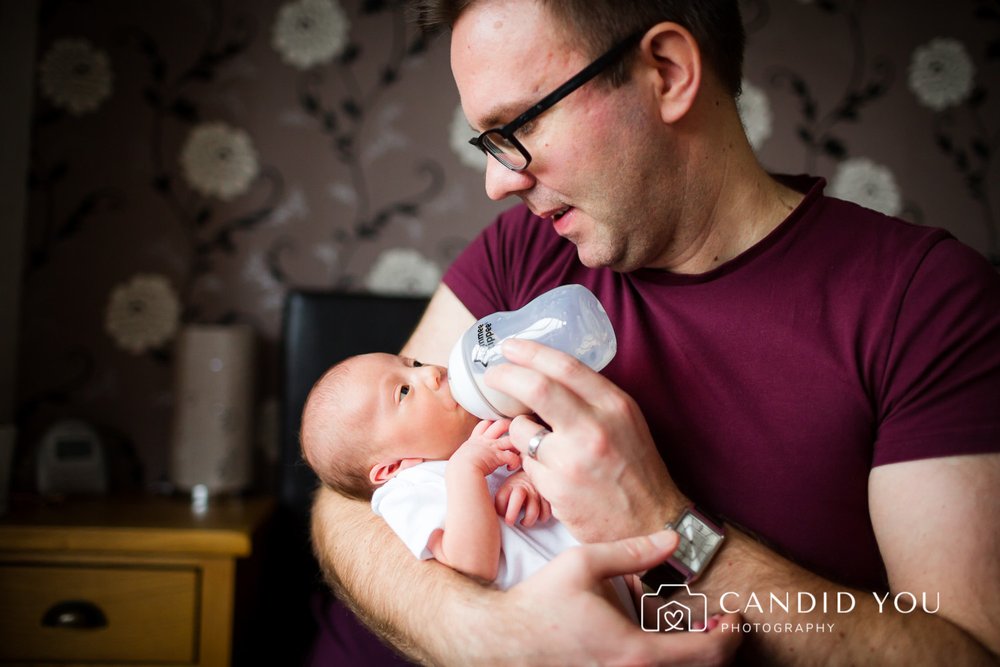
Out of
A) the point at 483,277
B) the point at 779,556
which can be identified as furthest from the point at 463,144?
the point at 779,556

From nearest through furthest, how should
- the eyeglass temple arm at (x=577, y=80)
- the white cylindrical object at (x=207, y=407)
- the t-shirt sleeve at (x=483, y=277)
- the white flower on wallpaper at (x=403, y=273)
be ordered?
the eyeglass temple arm at (x=577, y=80), the t-shirt sleeve at (x=483, y=277), the white cylindrical object at (x=207, y=407), the white flower on wallpaper at (x=403, y=273)

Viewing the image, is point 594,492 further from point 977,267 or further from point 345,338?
point 345,338

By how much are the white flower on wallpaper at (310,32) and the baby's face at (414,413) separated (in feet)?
5.01

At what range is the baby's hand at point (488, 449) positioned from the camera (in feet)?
3.75

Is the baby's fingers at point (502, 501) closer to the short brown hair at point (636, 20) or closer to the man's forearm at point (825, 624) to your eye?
the man's forearm at point (825, 624)

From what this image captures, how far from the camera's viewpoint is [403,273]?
8.32ft

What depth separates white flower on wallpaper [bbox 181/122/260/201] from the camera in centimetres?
245

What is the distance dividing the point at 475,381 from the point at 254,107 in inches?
67.2

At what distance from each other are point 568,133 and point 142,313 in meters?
1.82

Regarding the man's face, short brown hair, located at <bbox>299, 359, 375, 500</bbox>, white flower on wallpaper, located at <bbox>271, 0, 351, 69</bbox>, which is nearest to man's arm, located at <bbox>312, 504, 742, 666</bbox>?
short brown hair, located at <bbox>299, 359, 375, 500</bbox>

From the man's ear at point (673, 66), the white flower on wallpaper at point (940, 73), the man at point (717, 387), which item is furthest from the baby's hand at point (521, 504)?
the white flower on wallpaper at point (940, 73)

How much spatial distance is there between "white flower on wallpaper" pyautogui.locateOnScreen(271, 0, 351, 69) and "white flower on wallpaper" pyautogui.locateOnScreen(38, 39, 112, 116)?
1.78ft

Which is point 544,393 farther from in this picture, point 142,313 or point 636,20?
point 142,313

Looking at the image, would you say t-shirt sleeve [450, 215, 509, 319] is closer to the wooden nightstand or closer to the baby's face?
the baby's face
